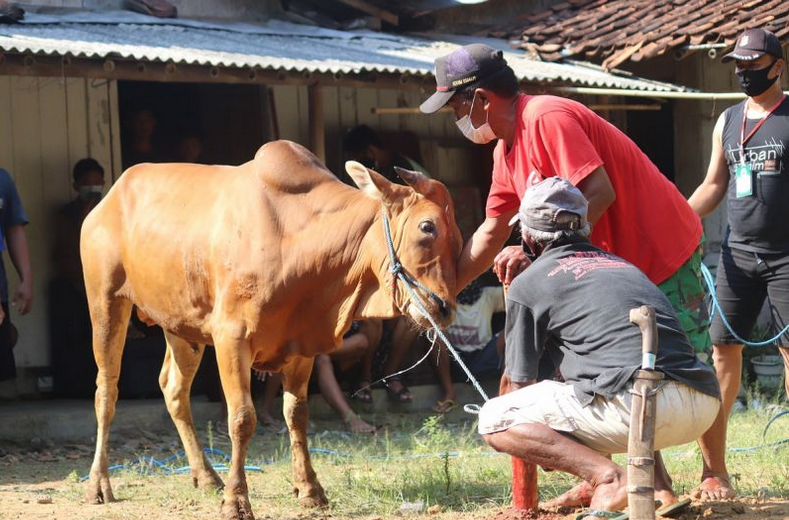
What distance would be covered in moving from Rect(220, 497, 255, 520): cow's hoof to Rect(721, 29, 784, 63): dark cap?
3.35m

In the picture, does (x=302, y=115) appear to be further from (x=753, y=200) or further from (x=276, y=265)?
(x=753, y=200)

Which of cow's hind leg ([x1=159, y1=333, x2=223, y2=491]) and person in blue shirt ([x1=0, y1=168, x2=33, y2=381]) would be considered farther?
person in blue shirt ([x1=0, y1=168, x2=33, y2=381])

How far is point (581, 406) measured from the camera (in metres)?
4.70

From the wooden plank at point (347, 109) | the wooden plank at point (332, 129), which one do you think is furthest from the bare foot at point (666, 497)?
the wooden plank at point (347, 109)

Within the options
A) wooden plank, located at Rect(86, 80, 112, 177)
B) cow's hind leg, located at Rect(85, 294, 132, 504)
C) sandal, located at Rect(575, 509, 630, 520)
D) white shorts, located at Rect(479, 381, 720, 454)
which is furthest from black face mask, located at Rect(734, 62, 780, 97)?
wooden plank, located at Rect(86, 80, 112, 177)

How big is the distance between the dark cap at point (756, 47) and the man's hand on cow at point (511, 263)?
2.08m

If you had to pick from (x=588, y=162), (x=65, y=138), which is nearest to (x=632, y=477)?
(x=588, y=162)

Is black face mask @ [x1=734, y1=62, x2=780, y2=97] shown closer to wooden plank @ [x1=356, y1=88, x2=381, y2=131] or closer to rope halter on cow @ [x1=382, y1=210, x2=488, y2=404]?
rope halter on cow @ [x1=382, y1=210, x2=488, y2=404]

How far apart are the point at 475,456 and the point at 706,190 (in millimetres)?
2295

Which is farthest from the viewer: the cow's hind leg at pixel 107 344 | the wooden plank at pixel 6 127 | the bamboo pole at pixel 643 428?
the wooden plank at pixel 6 127

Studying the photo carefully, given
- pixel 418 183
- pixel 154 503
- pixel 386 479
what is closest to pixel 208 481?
pixel 154 503

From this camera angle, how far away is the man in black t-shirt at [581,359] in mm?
4602

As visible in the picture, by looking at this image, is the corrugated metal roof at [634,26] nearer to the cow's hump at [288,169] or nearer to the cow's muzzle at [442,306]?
the cow's hump at [288,169]

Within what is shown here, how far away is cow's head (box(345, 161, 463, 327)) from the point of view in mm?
5859
